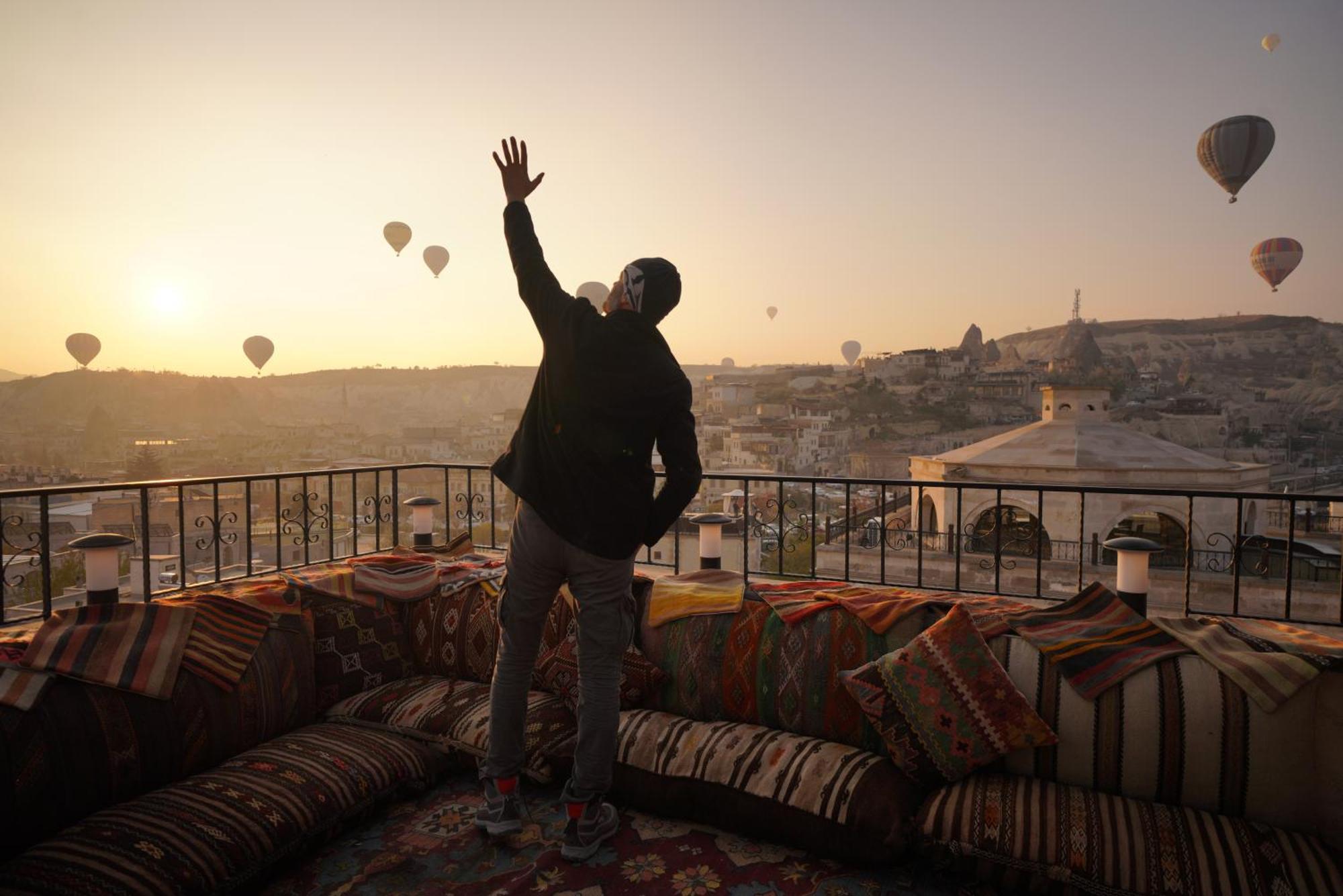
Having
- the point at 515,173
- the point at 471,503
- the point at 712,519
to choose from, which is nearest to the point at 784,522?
the point at 712,519

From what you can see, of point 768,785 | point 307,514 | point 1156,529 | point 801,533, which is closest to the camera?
point 768,785

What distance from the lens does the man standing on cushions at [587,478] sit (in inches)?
64.4

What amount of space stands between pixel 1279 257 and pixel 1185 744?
2549 centimetres

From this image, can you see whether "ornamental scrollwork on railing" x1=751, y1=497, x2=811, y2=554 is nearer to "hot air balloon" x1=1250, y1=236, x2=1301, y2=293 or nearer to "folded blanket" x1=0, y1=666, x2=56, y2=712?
"folded blanket" x1=0, y1=666, x2=56, y2=712

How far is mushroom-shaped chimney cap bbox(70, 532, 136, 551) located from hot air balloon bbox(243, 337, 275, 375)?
20788mm

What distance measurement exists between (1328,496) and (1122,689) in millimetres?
2084

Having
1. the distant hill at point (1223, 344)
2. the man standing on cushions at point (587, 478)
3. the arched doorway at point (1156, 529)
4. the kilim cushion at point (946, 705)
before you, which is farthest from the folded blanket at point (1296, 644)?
the distant hill at point (1223, 344)

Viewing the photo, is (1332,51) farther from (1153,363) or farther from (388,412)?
(1153,363)

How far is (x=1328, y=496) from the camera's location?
2.90 meters

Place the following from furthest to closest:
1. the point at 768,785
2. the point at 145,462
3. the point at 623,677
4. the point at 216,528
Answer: the point at 145,462 < the point at 216,528 < the point at 623,677 < the point at 768,785

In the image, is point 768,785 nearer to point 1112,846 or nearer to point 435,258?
point 1112,846

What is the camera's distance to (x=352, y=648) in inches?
99.9

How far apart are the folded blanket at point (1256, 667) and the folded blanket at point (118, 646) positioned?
283 centimetres

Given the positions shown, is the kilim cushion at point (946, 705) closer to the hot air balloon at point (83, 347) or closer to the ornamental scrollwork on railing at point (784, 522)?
the ornamental scrollwork on railing at point (784, 522)
